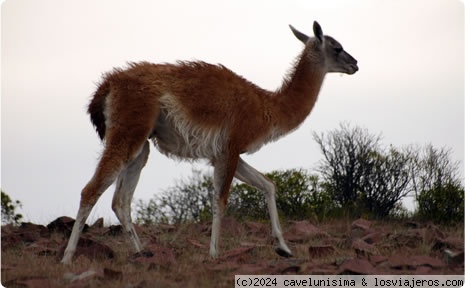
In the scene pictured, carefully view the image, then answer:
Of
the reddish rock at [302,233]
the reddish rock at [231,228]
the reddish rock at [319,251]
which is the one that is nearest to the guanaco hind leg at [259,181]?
the reddish rock at [319,251]

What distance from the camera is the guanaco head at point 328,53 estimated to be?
36.7ft

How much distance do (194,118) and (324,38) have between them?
2.57 metres

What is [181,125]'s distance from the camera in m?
9.77

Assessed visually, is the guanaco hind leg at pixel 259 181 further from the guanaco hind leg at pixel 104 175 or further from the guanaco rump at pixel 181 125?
the guanaco hind leg at pixel 104 175

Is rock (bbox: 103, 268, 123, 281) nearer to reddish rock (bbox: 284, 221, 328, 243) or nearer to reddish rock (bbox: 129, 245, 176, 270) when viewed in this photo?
reddish rock (bbox: 129, 245, 176, 270)

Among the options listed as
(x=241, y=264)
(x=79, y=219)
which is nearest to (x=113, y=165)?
(x=79, y=219)

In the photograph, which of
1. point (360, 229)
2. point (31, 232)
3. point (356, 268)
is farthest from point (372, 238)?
point (31, 232)

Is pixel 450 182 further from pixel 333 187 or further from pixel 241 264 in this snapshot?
pixel 241 264

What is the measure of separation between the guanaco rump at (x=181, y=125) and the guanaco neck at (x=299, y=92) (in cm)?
3

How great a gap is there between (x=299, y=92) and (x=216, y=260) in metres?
2.94

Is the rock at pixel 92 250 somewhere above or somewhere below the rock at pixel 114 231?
below

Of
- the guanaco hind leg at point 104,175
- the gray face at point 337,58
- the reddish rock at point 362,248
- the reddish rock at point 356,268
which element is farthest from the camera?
the gray face at point 337,58

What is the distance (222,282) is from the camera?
7.91m

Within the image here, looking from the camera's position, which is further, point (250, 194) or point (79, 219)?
point (250, 194)
